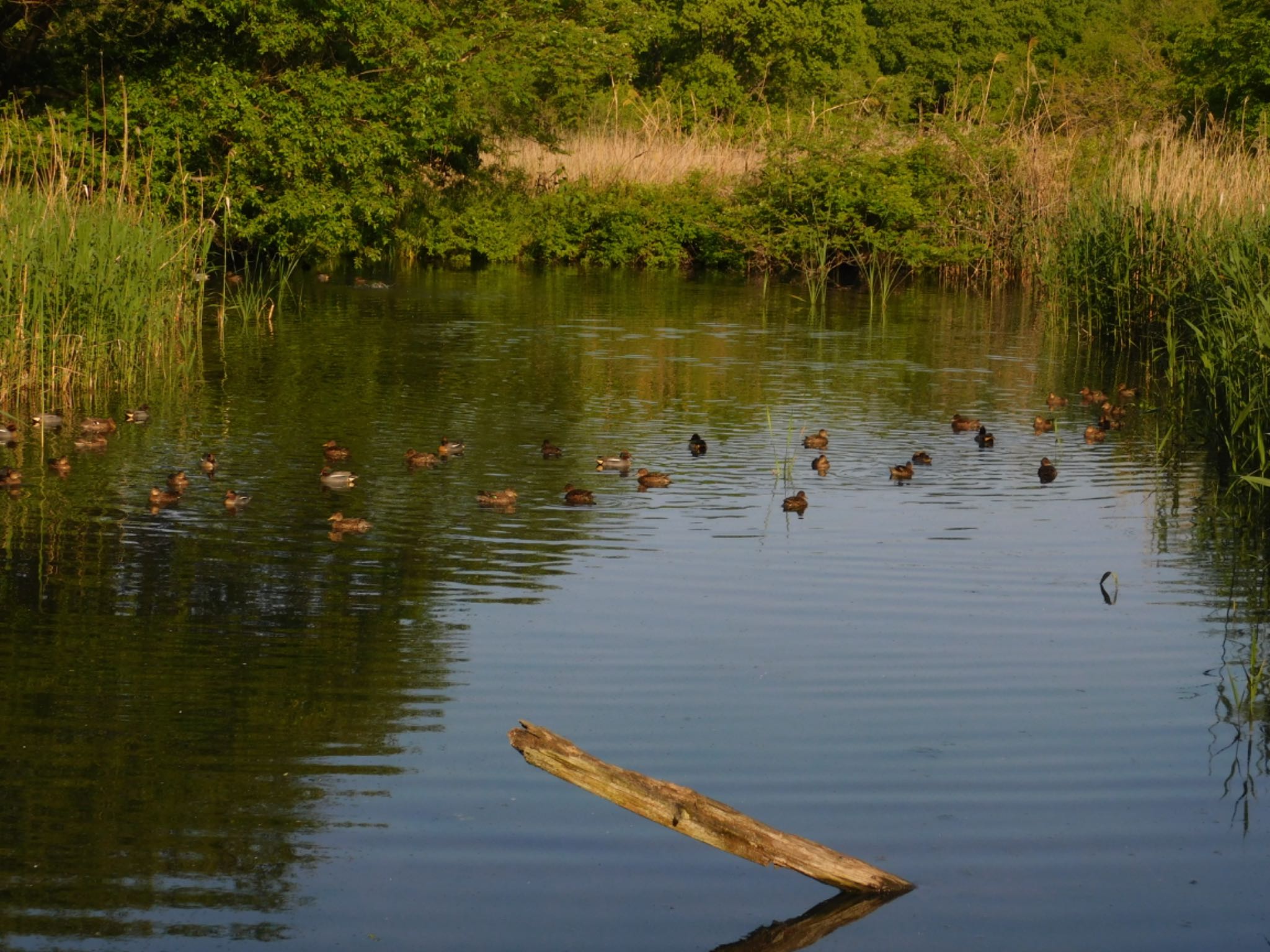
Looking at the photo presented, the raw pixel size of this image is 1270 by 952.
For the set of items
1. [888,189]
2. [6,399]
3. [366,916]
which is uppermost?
[888,189]

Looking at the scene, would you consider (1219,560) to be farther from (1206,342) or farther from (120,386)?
(120,386)

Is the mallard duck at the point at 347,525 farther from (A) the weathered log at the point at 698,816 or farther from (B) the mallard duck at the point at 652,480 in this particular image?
(A) the weathered log at the point at 698,816

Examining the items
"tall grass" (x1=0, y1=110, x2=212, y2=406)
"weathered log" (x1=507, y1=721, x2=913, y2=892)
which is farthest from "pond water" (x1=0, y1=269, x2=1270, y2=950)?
"tall grass" (x1=0, y1=110, x2=212, y2=406)

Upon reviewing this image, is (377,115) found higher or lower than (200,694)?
higher

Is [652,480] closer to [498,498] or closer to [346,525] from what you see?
[498,498]

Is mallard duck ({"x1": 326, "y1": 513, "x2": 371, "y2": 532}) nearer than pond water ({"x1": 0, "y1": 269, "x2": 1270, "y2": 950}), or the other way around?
pond water ({"x1": 0, "y1": 269, "x2": 1270, "y2": 950})

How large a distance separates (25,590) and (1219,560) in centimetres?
762

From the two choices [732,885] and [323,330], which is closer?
[732,885]

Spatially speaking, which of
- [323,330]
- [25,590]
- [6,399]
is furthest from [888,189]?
[25,590]

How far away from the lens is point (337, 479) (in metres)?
12.7

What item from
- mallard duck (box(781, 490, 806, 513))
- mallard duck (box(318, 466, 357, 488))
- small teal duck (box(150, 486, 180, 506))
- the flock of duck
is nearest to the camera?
small teal duck (box(150, 486, 180, 506))

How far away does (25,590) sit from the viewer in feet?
31.4

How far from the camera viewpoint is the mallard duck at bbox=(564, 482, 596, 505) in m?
12.5

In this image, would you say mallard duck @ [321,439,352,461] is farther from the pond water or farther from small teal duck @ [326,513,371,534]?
small teal duck @ [326,513,371,534]
